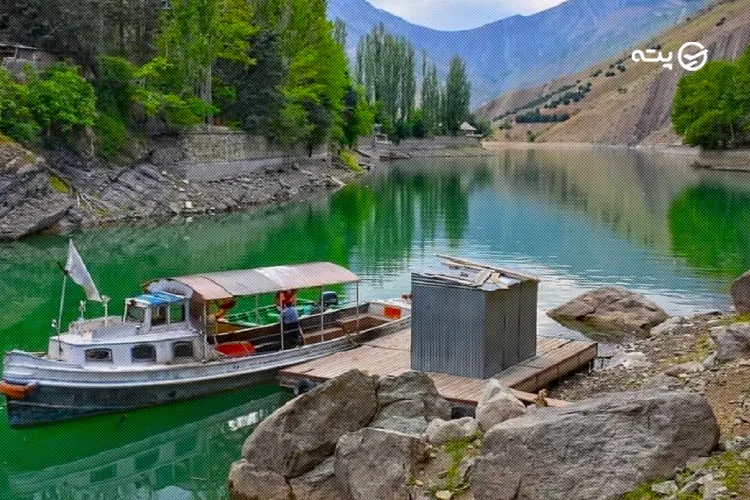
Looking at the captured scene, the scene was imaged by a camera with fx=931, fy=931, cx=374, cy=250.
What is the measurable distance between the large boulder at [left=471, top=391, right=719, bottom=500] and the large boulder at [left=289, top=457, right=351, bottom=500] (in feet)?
11.5

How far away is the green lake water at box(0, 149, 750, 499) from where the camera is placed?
860 inches

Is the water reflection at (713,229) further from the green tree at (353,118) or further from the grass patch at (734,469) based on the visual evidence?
the green tree at (353,118)

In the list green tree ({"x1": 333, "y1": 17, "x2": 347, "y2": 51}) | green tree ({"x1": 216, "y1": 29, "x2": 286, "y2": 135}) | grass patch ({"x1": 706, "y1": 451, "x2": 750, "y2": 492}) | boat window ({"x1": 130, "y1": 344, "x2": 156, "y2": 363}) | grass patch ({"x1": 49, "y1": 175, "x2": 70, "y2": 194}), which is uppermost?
green tree ({"x1": 333, "y1": 17, "x2": 347, "y2": 51})

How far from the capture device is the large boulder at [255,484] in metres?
16.4

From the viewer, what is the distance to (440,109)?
177 m

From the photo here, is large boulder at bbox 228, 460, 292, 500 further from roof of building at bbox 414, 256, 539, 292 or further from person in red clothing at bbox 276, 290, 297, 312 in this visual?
person in red clothing at bbox 276, 290, 297, 312

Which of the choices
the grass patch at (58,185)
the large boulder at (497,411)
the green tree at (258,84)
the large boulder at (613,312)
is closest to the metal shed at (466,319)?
the large boulder at (497,411)

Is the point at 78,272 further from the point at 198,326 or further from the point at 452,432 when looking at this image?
the point at 452,432

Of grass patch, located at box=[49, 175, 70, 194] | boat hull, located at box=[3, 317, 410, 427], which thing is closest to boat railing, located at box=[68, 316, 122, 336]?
boat hull, located at box=[3, 317, 410, 427]

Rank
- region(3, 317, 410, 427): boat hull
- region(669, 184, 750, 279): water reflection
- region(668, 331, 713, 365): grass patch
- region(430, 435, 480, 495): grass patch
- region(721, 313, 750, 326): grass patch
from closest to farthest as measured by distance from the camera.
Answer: region(430, 435, 480, 495): grass patch → region(3, 317, 410, 427): boat hull → region(668, 331, 713, 365): grass patch → region(721, 313, 750, 326): grass patch → region(669, 184, 750, 279): water reflection

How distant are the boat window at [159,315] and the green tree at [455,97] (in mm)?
155171

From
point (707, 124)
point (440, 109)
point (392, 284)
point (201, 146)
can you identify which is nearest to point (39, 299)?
point (392, 284)

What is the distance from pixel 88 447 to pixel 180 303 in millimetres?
4718

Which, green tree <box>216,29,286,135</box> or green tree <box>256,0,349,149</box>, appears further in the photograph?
green tree <box>256,0,349,149</box>
